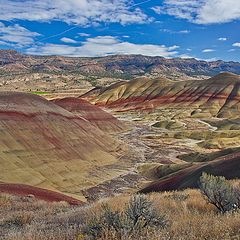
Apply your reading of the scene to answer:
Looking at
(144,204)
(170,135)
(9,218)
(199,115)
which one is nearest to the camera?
(144,204)

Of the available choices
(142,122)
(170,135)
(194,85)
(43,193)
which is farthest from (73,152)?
(194,85)

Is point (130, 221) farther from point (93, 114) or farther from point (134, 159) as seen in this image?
point (93, 114)

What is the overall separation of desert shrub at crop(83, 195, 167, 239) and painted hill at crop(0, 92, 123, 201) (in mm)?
27753

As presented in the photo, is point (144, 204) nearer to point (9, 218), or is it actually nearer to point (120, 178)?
point (9, 218)

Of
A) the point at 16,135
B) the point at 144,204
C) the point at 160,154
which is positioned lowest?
the point at 160,154

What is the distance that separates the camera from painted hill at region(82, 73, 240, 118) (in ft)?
436

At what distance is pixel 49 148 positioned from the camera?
46844mm

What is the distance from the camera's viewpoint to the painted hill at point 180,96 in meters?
133

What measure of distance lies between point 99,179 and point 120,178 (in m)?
2.66

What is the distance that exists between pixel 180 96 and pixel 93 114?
77.6 m

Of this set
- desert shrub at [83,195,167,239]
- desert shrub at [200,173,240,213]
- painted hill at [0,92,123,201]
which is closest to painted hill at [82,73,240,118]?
painted hill at [0,92,123,201]

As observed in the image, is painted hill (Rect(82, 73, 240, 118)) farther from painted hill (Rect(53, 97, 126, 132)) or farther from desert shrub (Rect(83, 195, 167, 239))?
desert shrub (Rect(83, 195, 167, 239))

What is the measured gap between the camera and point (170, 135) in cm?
8156

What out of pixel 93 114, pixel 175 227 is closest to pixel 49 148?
pixel 93 114
